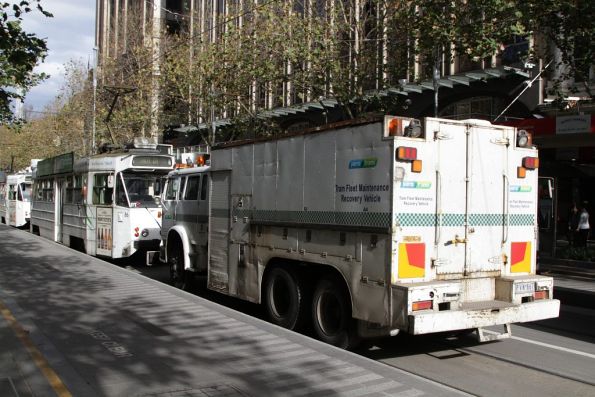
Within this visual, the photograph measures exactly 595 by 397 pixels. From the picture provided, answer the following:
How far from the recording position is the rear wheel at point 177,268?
11.0m

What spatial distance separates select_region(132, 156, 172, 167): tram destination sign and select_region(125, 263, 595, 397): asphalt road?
31.3ft

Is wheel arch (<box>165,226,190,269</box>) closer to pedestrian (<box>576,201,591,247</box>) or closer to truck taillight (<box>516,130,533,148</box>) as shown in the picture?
truck taillight (<box>516,130,533,148</box>)

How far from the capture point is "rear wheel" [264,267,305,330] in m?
7.55

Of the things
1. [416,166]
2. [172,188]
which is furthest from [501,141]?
[172,188]

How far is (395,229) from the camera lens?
591 cm

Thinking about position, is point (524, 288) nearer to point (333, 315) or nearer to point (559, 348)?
point (559, 348)

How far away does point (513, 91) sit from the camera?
68.4 feet

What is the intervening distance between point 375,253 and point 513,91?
17054 millimetres

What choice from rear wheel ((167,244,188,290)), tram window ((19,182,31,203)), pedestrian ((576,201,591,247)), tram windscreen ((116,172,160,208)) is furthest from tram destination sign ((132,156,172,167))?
tram window ((19,182,31,203))

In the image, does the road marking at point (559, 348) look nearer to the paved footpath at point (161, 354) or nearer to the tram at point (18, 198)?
the paved footpath at point (161, 354)

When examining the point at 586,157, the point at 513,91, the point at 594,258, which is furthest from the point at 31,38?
the point at 586,157

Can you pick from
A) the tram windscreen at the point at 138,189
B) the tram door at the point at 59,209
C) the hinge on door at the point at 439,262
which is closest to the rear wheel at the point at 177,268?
the tram windscreen at the point at 138,189

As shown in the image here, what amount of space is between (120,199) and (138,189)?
534mm

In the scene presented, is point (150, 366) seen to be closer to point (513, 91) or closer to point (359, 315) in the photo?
point (359, 315)
